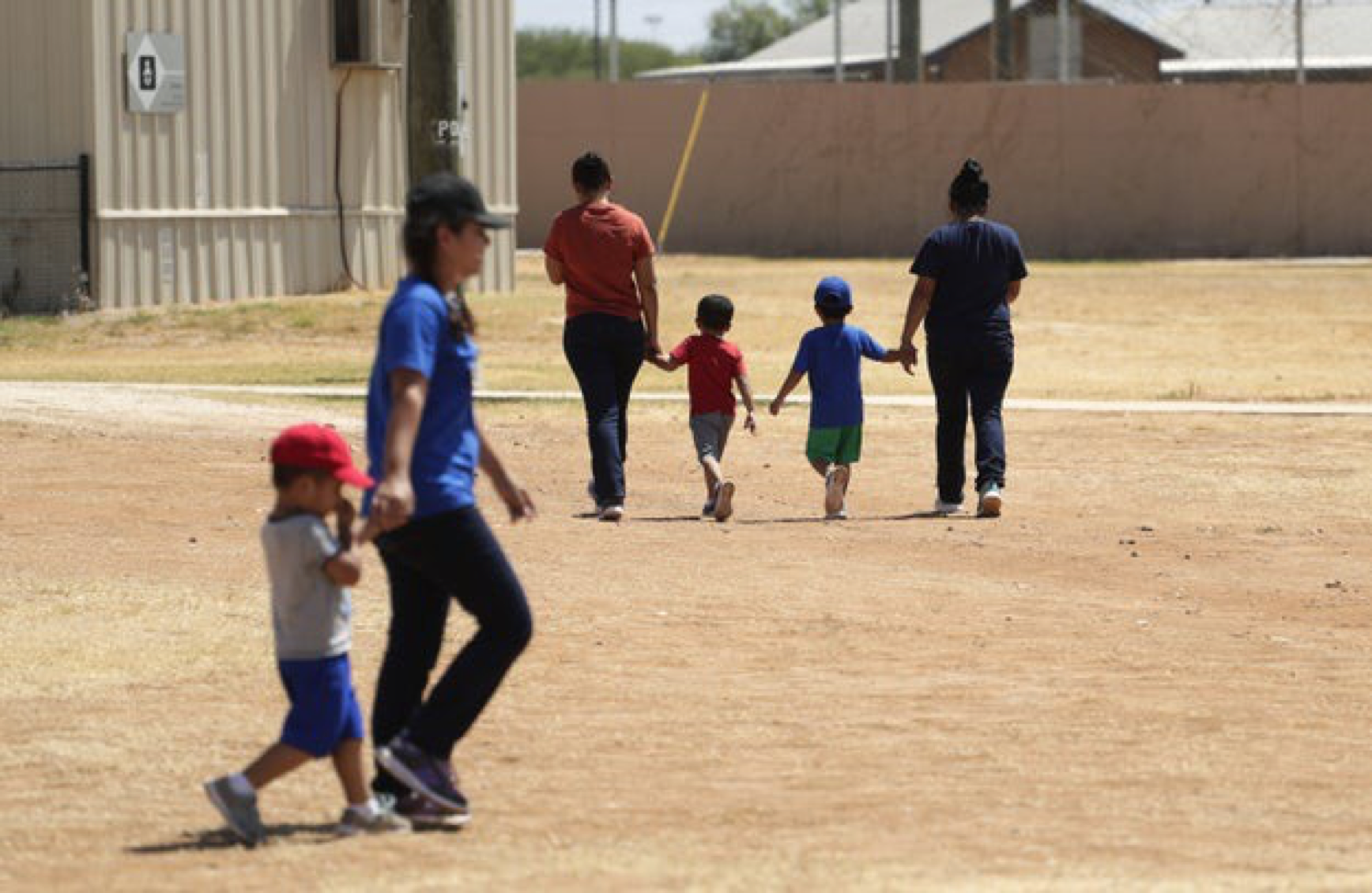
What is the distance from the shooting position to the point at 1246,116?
4544cm

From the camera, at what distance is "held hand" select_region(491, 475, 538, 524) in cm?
759

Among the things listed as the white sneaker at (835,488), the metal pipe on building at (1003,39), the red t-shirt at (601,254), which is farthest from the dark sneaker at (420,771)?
the metal pipe on building at (1003,39)

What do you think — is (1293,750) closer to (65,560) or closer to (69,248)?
(65,560)

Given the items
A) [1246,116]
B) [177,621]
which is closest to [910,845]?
[177,621]

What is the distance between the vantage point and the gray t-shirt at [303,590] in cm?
712

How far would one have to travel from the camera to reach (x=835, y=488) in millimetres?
14523

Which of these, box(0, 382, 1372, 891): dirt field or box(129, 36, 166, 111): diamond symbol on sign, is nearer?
box(0, 382, 1372, 891): dirt field

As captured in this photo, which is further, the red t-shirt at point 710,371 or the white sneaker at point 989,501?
the white sneaker at point 989,501

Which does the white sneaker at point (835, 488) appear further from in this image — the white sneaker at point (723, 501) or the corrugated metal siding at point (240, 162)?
the corrugated metal siding at point (240, 162)

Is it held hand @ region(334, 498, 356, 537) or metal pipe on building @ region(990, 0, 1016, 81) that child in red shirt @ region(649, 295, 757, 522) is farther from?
metal pipe on building @ region(990, 0, 1016, 81)

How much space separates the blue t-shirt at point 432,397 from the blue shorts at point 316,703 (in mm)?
446

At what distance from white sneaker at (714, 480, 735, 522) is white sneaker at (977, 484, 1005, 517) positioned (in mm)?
1361

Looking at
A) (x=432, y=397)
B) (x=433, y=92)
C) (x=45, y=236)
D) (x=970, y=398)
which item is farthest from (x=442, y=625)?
(x=45, y=236)

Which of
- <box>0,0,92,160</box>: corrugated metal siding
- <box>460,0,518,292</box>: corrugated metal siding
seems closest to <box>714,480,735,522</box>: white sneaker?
<box>0,0,92,160</box>: corrugated metal siding
